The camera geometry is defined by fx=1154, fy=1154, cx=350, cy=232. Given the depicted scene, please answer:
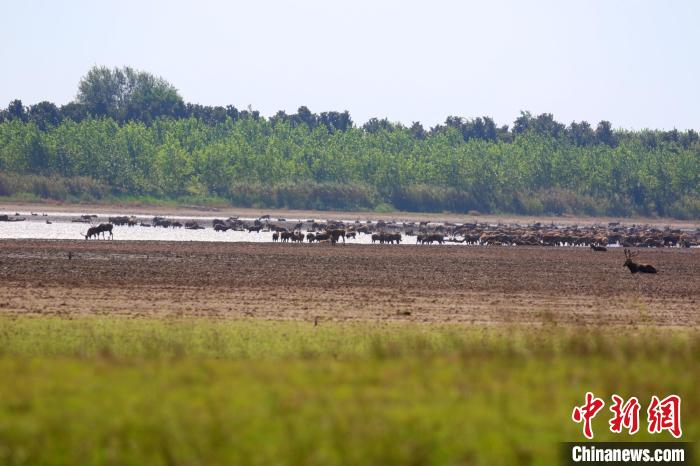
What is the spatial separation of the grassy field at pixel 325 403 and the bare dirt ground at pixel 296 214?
91.5 metres

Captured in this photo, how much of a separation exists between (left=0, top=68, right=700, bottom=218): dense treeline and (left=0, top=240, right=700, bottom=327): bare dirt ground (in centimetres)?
7763

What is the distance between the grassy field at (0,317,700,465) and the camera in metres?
12.3

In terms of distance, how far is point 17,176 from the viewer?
12506 cm

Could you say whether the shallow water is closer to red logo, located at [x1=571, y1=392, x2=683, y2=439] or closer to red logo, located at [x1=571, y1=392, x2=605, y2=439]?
red logo, located at [x1=571, y1=392, x2=605, y2=439]

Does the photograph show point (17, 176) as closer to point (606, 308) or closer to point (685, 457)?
point (606, 308)

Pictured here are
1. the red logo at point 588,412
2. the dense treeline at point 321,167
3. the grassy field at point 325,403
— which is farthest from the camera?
the dense treeline at point 321,167

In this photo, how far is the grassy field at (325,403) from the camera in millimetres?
12281

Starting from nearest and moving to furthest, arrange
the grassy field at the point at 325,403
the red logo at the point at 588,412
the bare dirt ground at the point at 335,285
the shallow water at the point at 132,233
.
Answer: the grassy field at the point at 325,403 < the red logo at the point at 588,412 < the bare dirt ground at the point at 335,285 < the shallow water at the point at 132,233

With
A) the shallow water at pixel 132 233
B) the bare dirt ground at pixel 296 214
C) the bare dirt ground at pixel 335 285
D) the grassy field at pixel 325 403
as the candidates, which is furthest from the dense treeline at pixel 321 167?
the grassy field at pixel 325 403

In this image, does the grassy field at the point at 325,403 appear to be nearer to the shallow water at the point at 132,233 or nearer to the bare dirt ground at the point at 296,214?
the shallow water at the point at 132,233

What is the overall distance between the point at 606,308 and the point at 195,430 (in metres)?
19.0

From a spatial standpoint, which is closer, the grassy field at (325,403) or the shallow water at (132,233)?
the grassy field at (325,403)

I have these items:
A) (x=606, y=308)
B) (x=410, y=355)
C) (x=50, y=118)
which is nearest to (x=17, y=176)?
(x=50, y=118)

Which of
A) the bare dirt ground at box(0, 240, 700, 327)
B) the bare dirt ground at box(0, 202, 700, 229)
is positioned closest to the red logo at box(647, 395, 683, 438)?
the bare dirt ground at box(0, 240, 700, 327)
